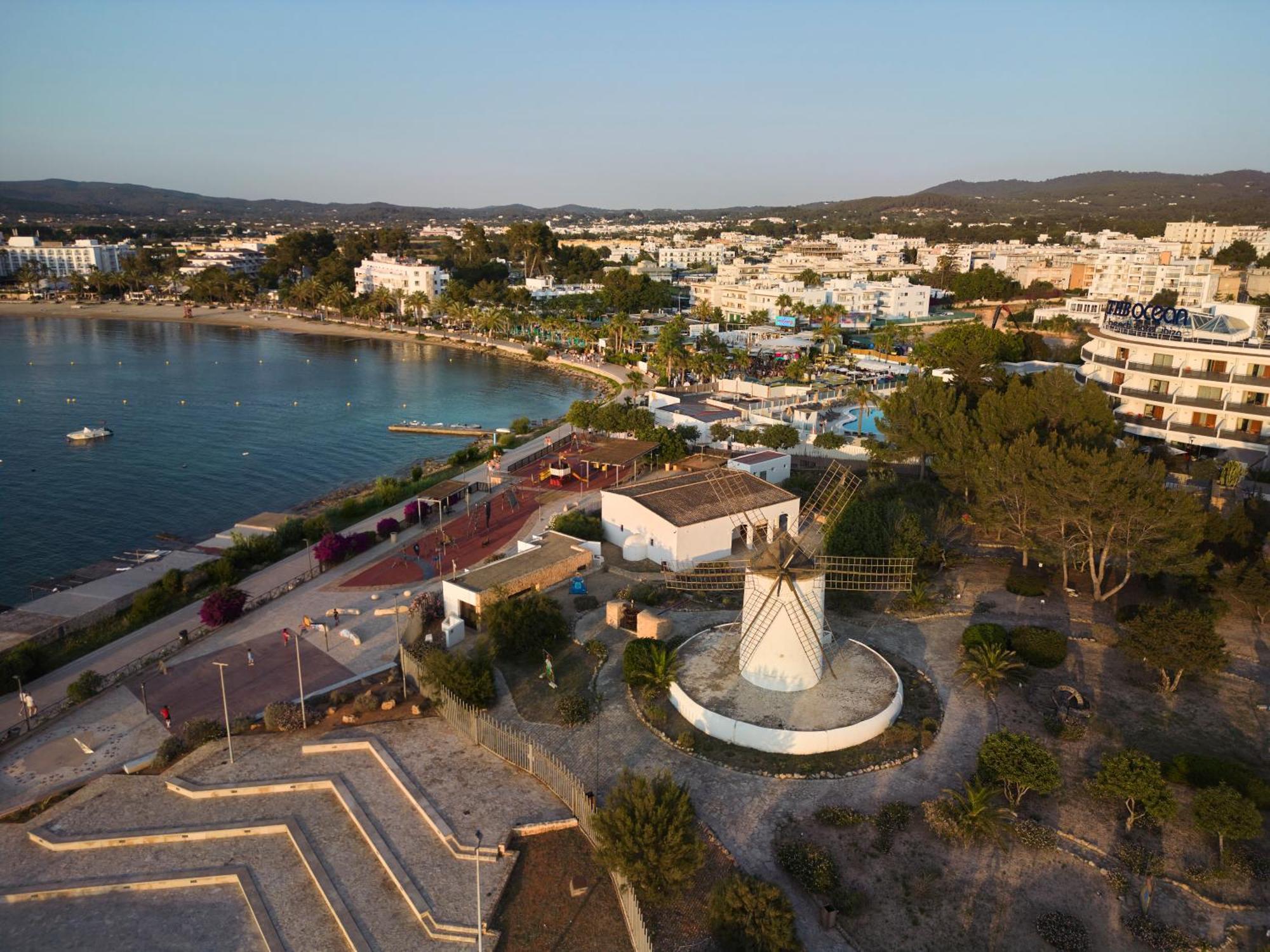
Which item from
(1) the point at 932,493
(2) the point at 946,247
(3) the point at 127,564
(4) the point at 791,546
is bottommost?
(3) the point at 127,564

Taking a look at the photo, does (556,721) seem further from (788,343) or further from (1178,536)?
(788,343)

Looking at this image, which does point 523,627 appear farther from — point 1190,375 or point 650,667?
point 1190,375

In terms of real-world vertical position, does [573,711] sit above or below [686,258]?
below

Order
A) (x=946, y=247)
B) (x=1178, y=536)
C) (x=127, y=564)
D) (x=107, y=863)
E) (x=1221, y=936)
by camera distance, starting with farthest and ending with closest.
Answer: (x=946, y=247) → (x=127, y=564) → (x=1178, y=536) → (x=107, y=863) → (x=1221, y=936)

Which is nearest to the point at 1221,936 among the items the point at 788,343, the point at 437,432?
the point at 437,432

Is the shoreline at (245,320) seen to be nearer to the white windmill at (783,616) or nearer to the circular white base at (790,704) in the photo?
the circular white base at (790,704)

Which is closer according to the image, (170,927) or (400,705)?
Answer: (170,927)

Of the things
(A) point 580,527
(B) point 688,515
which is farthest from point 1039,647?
(A) point 580,527

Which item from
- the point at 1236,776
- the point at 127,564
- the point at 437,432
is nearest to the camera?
the point at 1236,776
